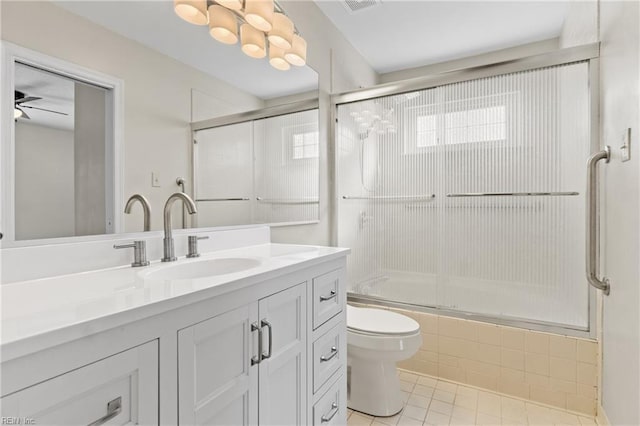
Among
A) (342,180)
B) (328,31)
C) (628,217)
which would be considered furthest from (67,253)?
(328,31)

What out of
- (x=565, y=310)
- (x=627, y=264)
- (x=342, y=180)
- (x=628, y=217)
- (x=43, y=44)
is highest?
(x=43, y=44)

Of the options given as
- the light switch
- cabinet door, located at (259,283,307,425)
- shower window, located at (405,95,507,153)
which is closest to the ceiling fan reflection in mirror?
cabinet door, located at (259,283,307,425)

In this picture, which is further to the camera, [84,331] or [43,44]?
[43,44]

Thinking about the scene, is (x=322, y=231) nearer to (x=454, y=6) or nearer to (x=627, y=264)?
(x=627, y=264)

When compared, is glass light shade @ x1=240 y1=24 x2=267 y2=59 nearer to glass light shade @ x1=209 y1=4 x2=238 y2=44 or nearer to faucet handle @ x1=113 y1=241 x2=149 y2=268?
glass light shade @ x1=209 y1=4 x2=238 y2=44

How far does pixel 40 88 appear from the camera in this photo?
3.09ft

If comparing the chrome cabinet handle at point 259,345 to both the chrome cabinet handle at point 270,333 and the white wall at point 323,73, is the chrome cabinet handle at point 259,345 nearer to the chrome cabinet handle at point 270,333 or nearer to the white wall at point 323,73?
the chrome cabinet handle at point 270,333

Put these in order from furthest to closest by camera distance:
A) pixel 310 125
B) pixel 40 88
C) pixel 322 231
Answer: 1. pixel 322 231
2. pixel 310 125
3. pixel 40 88

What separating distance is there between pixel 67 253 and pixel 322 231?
1.63 meters

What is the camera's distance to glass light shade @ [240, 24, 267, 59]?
5.38 ft

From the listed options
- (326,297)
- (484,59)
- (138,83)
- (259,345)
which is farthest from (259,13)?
(484,59)

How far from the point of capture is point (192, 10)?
4.48 feet

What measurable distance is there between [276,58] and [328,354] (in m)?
1.56

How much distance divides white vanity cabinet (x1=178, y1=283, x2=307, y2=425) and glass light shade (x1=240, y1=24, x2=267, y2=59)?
1259 millimetres
